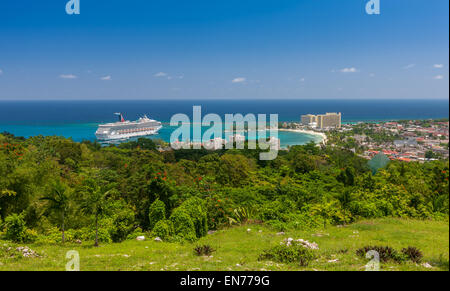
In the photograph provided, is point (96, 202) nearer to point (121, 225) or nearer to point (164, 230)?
point (164, 230)

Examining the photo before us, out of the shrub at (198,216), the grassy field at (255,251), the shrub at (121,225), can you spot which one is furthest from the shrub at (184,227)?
the shrub at (121,225)

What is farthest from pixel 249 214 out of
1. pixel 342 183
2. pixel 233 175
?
pixel 342 183

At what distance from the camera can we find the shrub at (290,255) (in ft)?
17.7

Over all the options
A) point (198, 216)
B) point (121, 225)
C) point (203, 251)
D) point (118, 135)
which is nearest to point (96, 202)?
point (121, 225)

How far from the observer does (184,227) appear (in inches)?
358

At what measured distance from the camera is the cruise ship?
160 ft

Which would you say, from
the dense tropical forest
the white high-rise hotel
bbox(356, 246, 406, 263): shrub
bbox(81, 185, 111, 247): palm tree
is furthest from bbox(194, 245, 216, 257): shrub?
the white high-rise hotel

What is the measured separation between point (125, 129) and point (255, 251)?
49253 mm

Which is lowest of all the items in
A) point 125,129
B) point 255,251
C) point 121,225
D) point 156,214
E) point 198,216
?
point 121,225

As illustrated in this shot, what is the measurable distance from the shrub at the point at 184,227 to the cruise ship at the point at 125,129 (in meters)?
43.3

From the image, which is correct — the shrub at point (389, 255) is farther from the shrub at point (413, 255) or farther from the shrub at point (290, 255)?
the shrub at point (290, 255)
